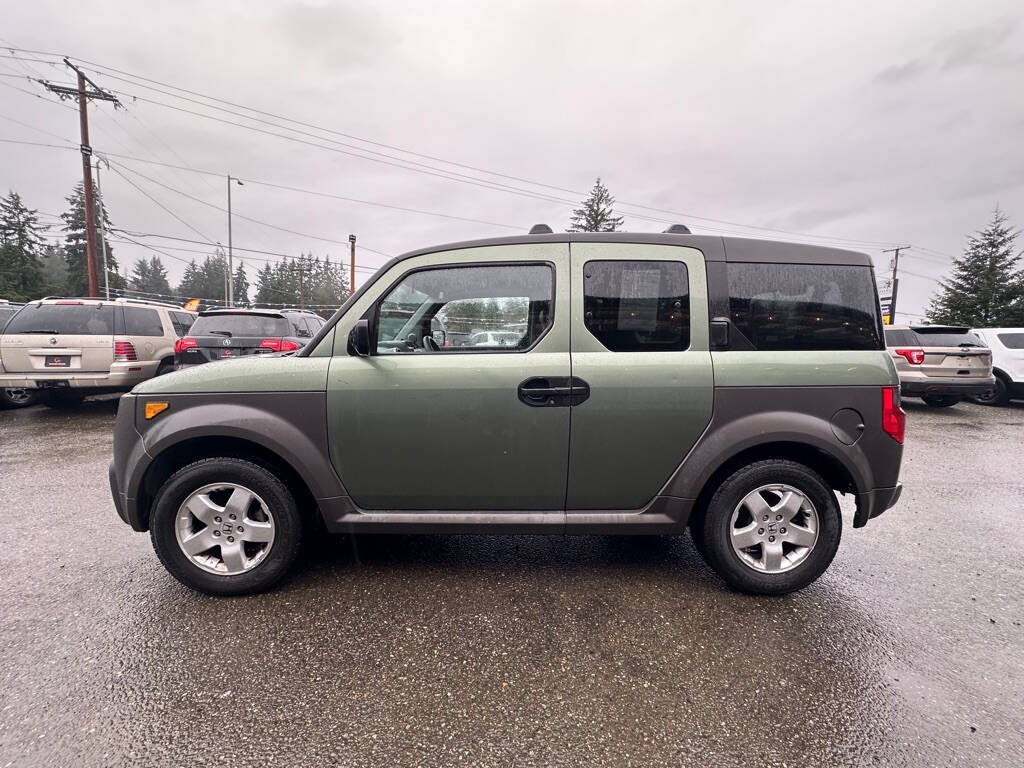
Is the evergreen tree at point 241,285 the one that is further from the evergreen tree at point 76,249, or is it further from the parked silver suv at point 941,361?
the parked silver suv at point 941,361

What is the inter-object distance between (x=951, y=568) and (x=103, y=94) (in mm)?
27959

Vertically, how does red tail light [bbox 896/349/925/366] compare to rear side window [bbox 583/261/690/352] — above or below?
below

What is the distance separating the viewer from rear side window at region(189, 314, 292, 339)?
7.25 m

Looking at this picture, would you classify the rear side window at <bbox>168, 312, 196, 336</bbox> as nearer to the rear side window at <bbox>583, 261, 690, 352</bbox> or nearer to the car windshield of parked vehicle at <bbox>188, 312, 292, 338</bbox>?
the car windshield of parked vehicle at <bbox>188, 312, 292, 338</bbox>

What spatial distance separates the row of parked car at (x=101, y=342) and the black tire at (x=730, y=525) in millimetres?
6532

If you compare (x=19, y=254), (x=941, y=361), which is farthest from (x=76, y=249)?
(x=941, y=361)

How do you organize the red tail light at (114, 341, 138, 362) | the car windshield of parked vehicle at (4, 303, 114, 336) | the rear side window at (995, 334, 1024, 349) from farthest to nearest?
the rear side window at (995, 334, 1024, 349) → the red tail light at (114, 341, 138, 362) → the car windshield of parked vehicle at (4, 303, 114, 336)

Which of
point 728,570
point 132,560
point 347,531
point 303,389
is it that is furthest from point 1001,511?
point 132,560

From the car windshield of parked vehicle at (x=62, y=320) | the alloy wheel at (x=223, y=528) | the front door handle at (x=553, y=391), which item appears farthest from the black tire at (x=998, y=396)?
the car windshield of parked vehicle at (x=62, y=320)

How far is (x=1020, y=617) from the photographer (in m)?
2.47

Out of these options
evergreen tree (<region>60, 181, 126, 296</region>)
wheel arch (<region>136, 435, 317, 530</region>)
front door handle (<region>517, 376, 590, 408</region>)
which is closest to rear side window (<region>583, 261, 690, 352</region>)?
front door handle (<region>517, 376, 590, 408</region>)

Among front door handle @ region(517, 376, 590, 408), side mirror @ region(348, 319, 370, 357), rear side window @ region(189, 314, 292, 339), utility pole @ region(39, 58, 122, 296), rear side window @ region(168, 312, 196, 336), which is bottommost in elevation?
front door handle @ region(517, 376, 590, 408)

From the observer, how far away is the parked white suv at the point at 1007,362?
31.3 ft

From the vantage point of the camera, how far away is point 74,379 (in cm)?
714
